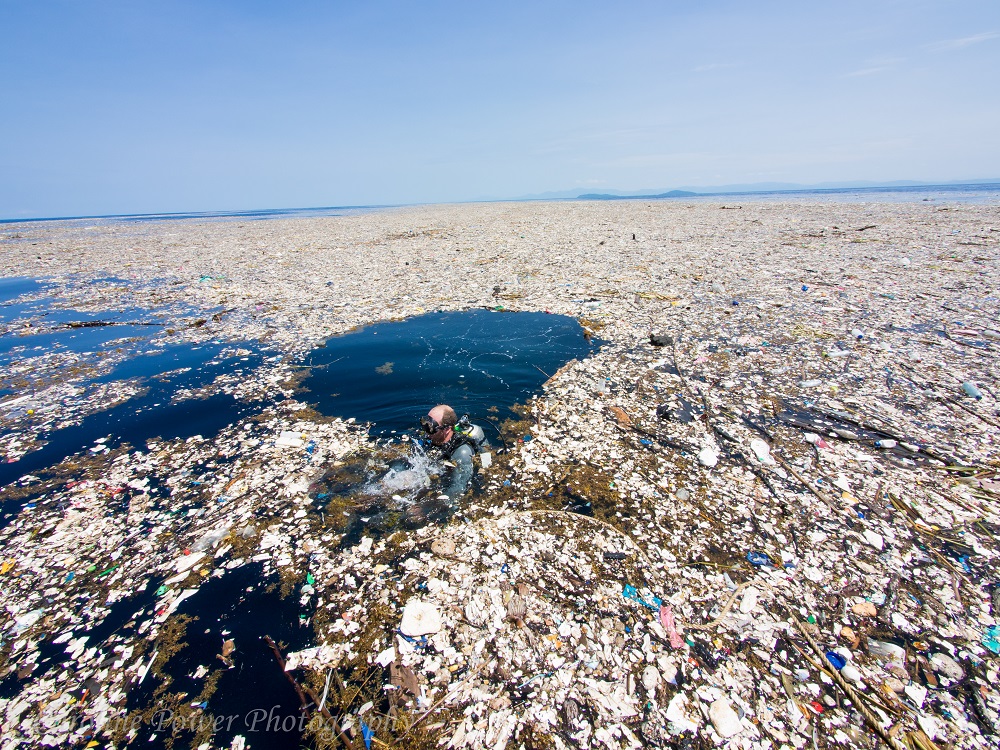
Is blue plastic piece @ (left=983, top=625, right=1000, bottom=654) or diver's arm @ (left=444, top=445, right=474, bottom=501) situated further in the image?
diver's arm @ (left=444, top=445, right=474, bottom=501)

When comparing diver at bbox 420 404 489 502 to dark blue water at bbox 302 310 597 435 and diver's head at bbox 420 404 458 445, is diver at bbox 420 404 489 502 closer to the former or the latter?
diver's head at bbox 420 404 458 445

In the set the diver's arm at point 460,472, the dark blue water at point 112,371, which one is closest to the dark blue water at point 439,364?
the diver's arm at point 460,472

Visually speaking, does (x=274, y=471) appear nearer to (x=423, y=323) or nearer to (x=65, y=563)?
(x=65, y=563)

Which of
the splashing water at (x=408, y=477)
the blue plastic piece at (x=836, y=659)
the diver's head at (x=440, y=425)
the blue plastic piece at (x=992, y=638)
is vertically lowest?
the blue plastic piece at (x=836, y=659)

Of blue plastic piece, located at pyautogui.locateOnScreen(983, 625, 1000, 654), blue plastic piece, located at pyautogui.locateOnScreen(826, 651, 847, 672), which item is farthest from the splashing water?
blue plastic piece, located at pyautogui.locateOnScreen(983, 625, 1000, 654)

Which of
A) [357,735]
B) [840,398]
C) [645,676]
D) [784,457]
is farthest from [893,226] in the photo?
[357,735]

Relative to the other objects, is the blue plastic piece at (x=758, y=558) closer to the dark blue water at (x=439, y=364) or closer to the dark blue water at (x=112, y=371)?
the dark blue water at (x=439, y=364)

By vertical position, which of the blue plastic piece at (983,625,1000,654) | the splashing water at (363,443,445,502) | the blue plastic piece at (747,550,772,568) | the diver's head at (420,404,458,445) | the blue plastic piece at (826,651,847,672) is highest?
the diver's head at (420,404,458,445)
